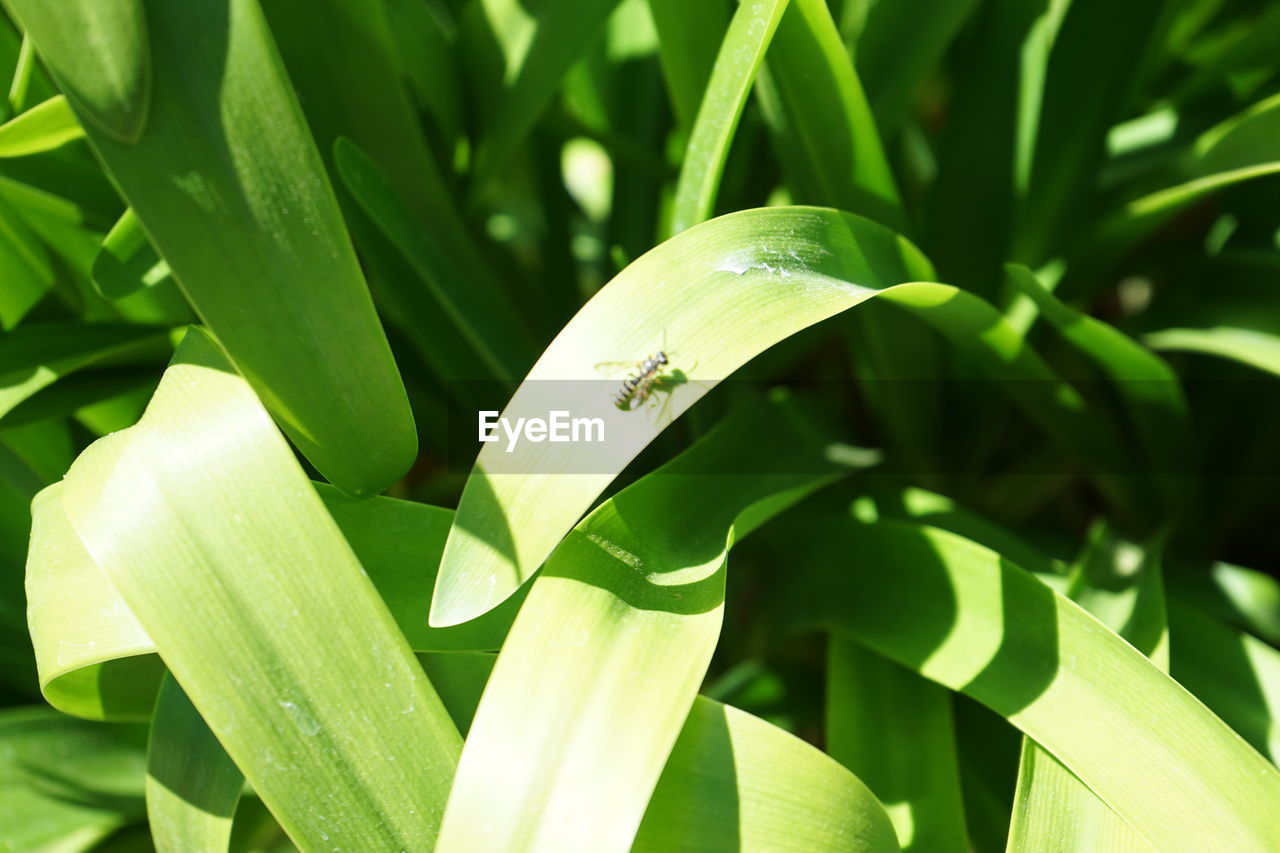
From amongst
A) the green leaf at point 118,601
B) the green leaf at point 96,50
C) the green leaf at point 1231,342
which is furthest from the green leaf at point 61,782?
the green leaf at point 1231,342

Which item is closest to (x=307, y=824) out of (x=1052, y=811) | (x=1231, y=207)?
(x=1052, y=811)

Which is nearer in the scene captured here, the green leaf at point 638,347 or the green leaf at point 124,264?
the green leaf at point 638,347

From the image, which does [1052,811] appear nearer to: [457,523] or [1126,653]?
[1126,653]

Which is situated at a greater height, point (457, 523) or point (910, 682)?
point (457, 523)

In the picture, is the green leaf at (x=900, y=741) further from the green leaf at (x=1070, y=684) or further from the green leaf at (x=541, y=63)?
the green leaf at (x=541, y=63)

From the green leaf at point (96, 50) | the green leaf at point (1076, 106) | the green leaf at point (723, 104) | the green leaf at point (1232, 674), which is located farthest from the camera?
the green leaf at point (1076, 106)


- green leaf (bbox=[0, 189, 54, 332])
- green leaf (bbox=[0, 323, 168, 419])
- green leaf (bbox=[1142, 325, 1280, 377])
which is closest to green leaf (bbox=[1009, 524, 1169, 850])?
green leaf (bbox=[1142, 325, 1280, 377])
